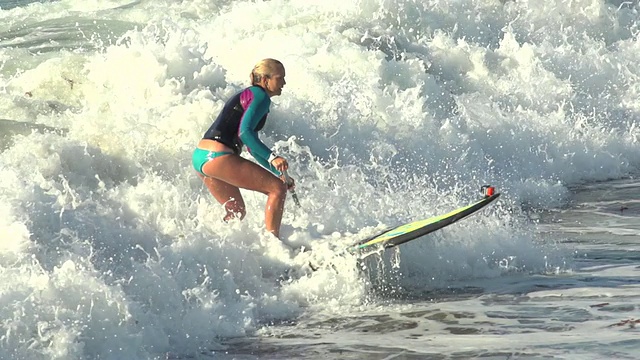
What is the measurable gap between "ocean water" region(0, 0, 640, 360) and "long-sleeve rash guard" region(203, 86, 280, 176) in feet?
2.64

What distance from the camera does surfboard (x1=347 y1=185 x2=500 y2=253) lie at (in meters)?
8.47

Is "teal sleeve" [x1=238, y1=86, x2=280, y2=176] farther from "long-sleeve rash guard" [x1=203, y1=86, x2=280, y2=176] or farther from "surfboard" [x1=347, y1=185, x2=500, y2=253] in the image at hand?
"surfboard" [x1=347, y1=185, x2=500, y2=253]

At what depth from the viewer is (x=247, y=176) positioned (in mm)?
8320

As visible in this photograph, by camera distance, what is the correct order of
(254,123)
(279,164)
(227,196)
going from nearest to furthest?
(279,164) → (254,123) → (227,196)

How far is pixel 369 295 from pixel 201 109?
4.14 meters

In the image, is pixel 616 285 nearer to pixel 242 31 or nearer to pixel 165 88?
pixel 165 88

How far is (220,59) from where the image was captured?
1551cm

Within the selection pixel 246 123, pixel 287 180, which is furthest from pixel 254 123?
pixel 287 180

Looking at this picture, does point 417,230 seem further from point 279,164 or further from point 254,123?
point 254,123

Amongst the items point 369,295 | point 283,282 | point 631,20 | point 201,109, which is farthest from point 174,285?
point 631,20

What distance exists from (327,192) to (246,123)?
2434 millimetres

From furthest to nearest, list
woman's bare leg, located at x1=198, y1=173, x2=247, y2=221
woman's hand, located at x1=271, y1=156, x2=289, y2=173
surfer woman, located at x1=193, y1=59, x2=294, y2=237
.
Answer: woman's bare leg, located at x1=198, y1=173, x2=247, y2=221, surfer woman, located at x1=193, y1=59, x2=294, y2=237, woman's hand, located at x1=271, y1=156, x2=289, y2=173

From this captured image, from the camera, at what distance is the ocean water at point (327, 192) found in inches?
284

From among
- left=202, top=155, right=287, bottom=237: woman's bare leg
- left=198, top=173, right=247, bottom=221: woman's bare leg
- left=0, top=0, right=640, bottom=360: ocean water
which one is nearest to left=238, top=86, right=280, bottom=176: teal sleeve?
left=202, top=155, right=287, bottom=237: woman's bare leg
